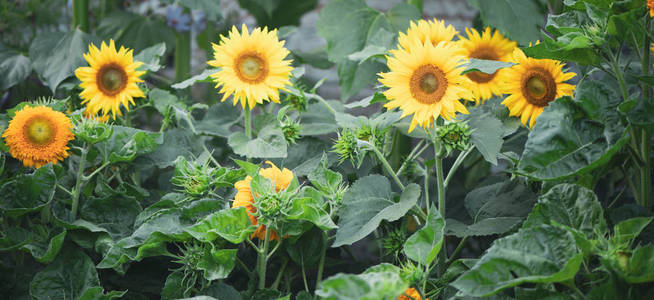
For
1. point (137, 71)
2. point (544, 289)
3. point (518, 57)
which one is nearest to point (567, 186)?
point (544, 289)

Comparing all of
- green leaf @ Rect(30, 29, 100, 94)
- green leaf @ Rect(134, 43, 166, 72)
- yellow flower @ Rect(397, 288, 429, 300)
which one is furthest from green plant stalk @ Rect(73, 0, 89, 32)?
yellow flower @ Rect(397, 288, 429, 300)

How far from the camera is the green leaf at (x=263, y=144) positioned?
2.54ft

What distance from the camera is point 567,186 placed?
0.58 meters

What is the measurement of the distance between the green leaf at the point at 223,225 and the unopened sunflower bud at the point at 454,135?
0.83 feet

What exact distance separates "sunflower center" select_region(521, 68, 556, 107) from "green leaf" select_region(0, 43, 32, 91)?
90 centimetres

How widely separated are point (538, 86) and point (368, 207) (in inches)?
11.6

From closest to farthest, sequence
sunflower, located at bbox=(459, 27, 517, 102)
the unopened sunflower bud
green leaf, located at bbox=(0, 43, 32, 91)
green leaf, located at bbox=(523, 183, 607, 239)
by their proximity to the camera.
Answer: green leaf, located at bbox=(523, 183, 607, 239)
the unopened sunflower bud
sunflower, located at bbox=(459, 27, 517, 102)
green leaf, located at bbox=(0, 43, 32, 91)

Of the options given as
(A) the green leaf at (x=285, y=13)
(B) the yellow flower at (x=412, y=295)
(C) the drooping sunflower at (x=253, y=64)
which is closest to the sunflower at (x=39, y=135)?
(C) the drooping sunflower at (x=253, y=64)

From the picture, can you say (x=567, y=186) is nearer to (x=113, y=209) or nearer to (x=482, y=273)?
(x=482, y=273)

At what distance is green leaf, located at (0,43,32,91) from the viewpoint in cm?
107

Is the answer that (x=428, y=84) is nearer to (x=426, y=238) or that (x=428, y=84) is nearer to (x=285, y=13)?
(x=426, y=238)

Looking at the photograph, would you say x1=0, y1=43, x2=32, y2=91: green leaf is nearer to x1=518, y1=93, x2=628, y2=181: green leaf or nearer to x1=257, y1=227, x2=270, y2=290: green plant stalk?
x1=257, y1=227, x2=270, y2=290: green plant stalk

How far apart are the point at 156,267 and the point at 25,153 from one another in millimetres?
232

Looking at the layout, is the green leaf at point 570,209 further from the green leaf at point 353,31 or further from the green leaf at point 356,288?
the green leaf at point 353,31
